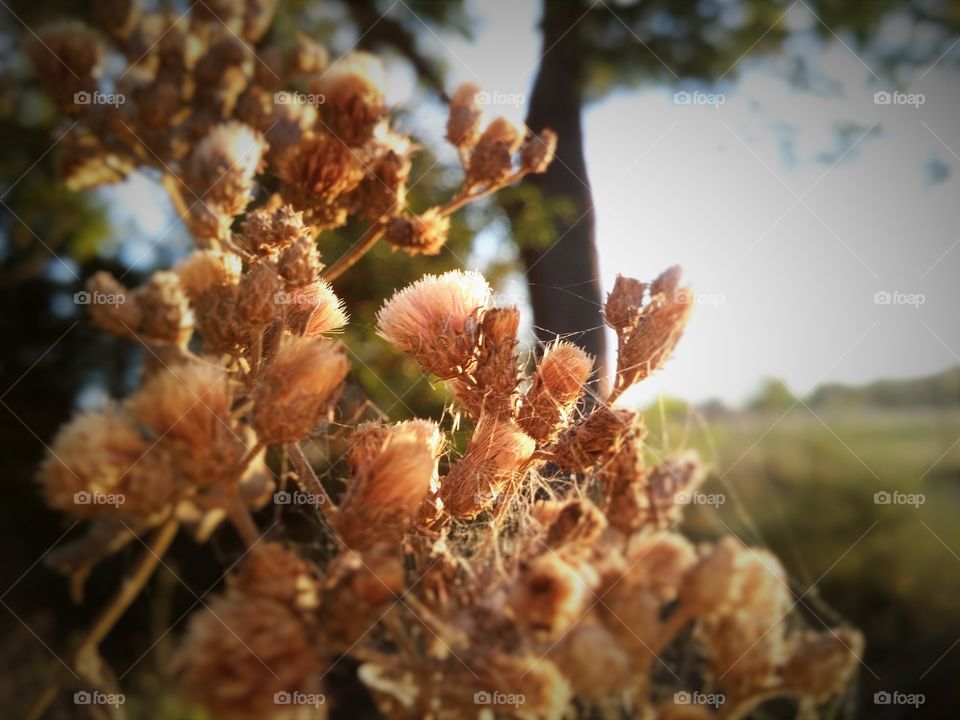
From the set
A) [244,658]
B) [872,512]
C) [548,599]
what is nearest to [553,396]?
[548,599]

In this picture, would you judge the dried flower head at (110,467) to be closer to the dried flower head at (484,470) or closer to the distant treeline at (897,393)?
the dried flower head at (484,470)

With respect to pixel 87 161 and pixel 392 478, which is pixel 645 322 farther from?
pixel 87 161

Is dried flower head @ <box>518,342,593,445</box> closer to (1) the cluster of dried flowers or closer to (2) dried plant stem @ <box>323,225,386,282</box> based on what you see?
(1) the cluster of dried flowers

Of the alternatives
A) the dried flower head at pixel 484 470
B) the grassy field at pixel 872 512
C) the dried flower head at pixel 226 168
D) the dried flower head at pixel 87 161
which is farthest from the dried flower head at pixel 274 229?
the grassy field at pixel 872 512

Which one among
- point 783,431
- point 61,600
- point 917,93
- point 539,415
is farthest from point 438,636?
point 61,600

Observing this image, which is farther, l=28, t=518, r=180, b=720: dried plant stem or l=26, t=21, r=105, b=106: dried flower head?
l=26, t=21, r=105, b=106: dried flower head

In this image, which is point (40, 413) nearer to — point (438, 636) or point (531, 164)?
point (531, 164)

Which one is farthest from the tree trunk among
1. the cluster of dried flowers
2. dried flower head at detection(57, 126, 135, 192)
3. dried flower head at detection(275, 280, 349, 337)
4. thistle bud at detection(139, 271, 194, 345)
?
dried flower head at detection(57, 126, 135, 192)
